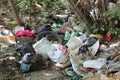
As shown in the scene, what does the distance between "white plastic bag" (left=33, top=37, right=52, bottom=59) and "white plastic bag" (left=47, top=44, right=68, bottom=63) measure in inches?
4.2

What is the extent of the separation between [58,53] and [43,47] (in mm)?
424

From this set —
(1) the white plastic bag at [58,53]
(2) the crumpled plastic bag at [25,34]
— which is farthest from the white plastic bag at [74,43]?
(2) the crumpled plastic bag at [25,34]

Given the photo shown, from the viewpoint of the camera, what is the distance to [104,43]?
555 cm

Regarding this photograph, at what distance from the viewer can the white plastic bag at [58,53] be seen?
502 centimetres

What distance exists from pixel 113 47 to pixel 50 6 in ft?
10.5

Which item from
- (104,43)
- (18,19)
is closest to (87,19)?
(104,43)

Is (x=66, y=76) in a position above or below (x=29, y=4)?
below

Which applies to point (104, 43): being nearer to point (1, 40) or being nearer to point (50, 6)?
point (1, 40)

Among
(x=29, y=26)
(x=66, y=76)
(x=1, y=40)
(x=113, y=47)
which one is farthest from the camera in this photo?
(x=29, y=26)

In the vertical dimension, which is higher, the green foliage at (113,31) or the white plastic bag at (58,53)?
the green foliage at (113,31)

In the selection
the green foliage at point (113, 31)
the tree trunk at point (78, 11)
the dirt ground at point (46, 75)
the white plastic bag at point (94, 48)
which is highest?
the tree trunk at point (78, 11)

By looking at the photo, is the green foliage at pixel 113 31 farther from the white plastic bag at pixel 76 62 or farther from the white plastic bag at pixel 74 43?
the white plastic bag at pixel 76 62

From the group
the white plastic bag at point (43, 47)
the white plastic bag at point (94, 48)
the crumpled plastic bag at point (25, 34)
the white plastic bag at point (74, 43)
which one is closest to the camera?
the white plastic bag at point (94, 48)

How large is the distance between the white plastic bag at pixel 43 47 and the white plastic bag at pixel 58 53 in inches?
4.2
